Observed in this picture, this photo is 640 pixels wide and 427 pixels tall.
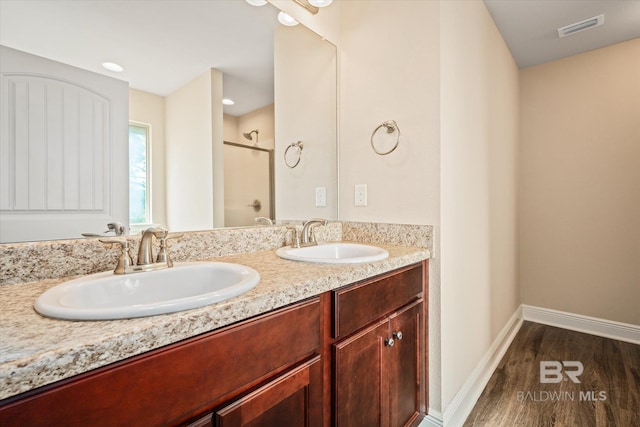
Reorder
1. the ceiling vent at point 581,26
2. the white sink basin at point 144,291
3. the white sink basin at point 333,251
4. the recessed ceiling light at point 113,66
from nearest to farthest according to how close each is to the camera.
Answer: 1. the white sink basin at point 144,291
2. the recessed ceiling light at point 113,66
3. the white sink basin at point 333,251
4. the ceiling vent at point 581,26

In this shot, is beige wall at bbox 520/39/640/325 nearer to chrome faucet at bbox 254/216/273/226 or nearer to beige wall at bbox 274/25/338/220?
beige wall at bbox 274/25/338/220

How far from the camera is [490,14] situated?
2.01 meters

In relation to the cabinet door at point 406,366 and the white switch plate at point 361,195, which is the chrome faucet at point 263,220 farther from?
A: the cabinet door at point 406,366

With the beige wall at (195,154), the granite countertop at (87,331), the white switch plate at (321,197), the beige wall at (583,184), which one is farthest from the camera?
the beige wall at (583,184)

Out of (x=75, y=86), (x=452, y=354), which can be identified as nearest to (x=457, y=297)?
(x=452, y=354)

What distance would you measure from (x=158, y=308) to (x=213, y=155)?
0.81 m

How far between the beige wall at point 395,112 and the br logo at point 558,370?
1023 millimetres

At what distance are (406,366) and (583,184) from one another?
242 centimetres

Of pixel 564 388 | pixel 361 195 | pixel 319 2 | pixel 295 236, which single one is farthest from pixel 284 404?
pixel 564 388

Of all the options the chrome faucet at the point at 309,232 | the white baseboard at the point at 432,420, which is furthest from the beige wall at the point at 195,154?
the white baseboard at the point at 432,420

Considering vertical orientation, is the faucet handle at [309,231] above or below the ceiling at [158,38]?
below

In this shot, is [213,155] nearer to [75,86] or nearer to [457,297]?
[75,86]

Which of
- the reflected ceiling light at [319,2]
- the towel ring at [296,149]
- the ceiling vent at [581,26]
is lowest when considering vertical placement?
the towel ring at [296,149]

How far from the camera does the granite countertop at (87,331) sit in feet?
1.33
